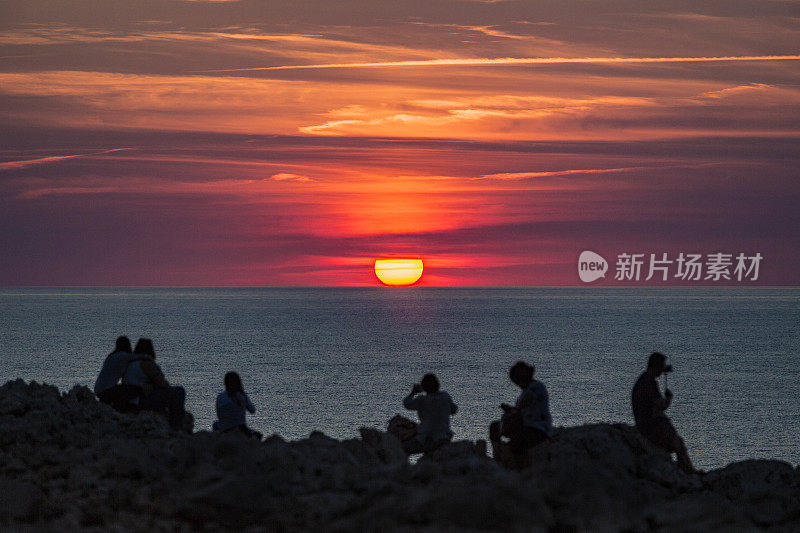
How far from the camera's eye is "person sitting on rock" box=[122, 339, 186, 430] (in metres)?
17.5

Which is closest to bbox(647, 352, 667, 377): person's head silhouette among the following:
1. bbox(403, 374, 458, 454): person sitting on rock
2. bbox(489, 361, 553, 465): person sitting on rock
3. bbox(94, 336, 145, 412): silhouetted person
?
bbox(489, 361, 553, 465): person sitting on rock

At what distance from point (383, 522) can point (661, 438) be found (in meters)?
9.23

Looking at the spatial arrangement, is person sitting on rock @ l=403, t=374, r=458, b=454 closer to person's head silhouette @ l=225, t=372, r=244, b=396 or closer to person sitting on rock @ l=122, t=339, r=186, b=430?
person's head silhouette @ l=225, t=372, r=244, b=396

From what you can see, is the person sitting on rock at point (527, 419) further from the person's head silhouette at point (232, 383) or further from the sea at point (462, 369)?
the sea at point (462, 369)

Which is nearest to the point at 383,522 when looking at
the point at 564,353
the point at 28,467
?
the point at 28,467

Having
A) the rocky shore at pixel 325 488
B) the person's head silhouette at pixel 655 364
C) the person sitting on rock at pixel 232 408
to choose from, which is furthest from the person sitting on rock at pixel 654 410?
the person sitting on rock at pixel 232 408

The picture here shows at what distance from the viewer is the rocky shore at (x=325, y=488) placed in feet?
29.7

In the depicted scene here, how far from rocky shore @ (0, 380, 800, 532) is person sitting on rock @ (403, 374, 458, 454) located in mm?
580

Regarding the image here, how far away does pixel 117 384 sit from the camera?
18156mm

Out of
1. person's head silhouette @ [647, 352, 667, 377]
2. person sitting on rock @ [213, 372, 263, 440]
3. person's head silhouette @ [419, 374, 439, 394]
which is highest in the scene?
person's head silhouette @ [647, 352, 667, 377]

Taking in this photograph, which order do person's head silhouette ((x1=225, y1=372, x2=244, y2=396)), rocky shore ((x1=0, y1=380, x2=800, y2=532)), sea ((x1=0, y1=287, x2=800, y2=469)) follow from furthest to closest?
sea ((x1=0, y1=287, x2=800, y2=469))
person's head silhouette ((x1=225, y1=372, x2=244, y2=396))
rocky shore ((x1=0, y1=380, x2=800, y2=532))

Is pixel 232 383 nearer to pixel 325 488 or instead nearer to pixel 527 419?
pixel 527 419

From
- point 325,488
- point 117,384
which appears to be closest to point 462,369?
point 117,384

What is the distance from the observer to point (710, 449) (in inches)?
1681
